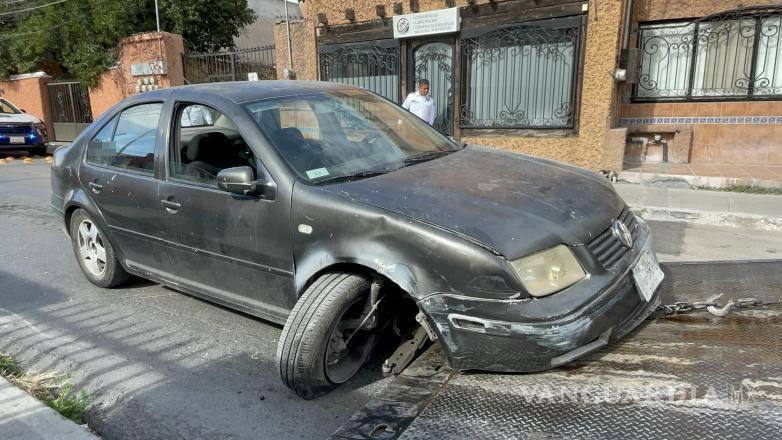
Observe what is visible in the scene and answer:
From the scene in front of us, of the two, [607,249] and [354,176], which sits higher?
[354,176]

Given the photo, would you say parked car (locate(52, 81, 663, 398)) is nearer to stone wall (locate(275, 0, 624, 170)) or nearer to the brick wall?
stone wall (locate(275, 0, 624, 170))

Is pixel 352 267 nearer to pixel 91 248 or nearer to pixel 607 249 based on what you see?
pixel 607 249

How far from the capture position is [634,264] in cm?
290

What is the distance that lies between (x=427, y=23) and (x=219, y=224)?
7.47 m

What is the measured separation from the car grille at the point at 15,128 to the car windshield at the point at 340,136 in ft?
48.2

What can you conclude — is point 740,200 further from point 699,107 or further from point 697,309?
point 697,309

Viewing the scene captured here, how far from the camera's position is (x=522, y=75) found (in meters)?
9.38

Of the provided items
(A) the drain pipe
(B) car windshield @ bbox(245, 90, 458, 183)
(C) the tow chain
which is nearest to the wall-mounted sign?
(A) the drain pipe

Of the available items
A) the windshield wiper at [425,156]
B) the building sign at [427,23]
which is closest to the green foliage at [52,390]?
the windshield wiper at [425,156]

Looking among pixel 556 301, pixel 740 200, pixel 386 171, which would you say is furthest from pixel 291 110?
pixel 740 200

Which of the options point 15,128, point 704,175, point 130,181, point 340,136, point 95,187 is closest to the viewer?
point 340,136

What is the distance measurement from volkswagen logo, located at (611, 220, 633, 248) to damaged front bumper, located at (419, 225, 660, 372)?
31 centimetres

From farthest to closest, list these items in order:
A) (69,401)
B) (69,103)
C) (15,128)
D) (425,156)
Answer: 1. (69,103)
2. (15,128)
3. (425,156)
4. (69,401)

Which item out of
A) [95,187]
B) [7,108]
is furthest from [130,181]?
[7,108]
